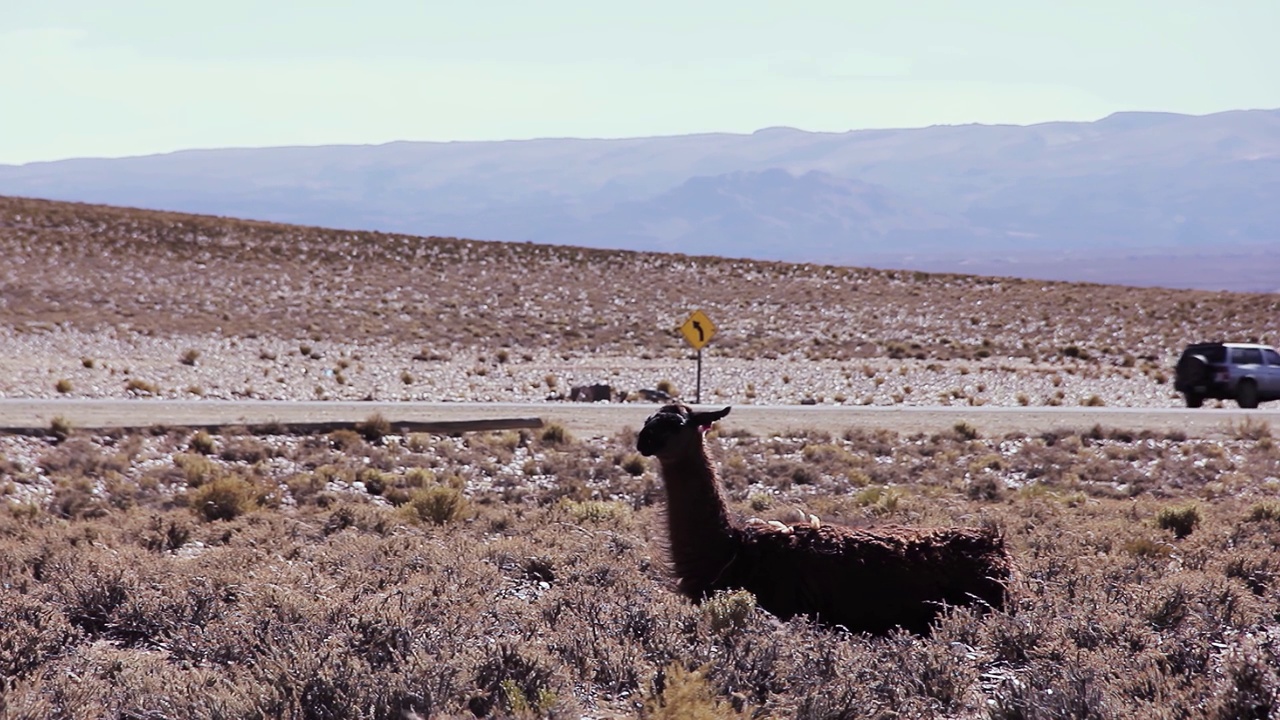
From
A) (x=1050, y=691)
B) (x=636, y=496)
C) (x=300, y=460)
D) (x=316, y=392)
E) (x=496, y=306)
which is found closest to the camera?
(x=1050, y=691)

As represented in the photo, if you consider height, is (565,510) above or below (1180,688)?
below

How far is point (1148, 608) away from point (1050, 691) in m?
2.13

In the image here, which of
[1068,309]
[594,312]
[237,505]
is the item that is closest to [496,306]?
[594,312]

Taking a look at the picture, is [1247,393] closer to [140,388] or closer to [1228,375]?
[1228,375]

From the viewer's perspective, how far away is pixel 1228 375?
98.8 feet

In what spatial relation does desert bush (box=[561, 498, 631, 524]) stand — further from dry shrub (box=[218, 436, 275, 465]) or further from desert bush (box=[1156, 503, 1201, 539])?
dry shrub (box=[218, 436, 275, 465])

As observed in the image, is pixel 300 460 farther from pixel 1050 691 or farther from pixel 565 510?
pixel 1050 691

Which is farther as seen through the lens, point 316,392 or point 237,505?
point 316,392

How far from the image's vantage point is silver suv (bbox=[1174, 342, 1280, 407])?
3014 cm

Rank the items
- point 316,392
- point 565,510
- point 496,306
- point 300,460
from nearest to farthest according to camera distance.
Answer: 1. point 565,510
2. point 300,460
3. point 316,392
4. point 496,306

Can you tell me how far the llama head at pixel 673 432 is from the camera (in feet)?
23.0

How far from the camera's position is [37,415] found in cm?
2202

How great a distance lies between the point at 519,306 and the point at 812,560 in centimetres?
4903

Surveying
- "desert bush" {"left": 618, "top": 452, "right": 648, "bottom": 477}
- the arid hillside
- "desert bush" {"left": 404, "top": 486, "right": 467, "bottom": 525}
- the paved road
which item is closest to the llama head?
"desert bush" {"left": 404, "top": 486, "right": 467, "bottom": 525}
